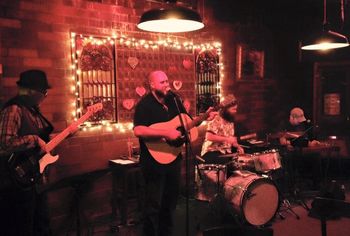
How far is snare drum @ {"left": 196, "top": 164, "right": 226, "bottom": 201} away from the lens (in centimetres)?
487

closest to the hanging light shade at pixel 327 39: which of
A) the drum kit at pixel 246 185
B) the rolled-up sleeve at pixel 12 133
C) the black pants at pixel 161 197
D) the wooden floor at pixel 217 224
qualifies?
the drum kit at pixel 246 185

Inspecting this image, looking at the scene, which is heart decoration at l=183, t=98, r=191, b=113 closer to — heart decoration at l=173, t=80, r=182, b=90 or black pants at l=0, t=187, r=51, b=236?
heart decoration at l=173, t=80, r=182, b=90

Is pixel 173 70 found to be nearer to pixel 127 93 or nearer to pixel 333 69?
A: pixel 127 93

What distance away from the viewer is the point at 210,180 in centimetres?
490

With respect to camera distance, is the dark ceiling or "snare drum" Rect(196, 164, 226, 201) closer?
"snare drum" Rect(196, 164, 226, 201)

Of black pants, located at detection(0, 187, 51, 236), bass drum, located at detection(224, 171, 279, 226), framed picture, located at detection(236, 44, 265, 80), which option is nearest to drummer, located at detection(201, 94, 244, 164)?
bass drum, located at detection(224, 171, 279, 226)

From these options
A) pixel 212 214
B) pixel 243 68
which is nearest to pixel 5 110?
pixel 212 214

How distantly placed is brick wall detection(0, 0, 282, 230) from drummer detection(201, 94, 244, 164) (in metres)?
1.17

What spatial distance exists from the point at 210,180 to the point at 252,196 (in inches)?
22.3

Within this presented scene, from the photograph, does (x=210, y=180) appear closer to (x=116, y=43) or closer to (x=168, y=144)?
(x=168, y=144)

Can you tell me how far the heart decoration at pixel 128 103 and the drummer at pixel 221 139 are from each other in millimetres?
1179

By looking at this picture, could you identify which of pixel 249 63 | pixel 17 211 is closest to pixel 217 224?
pixel 17 211

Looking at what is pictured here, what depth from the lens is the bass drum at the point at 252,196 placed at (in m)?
4.58

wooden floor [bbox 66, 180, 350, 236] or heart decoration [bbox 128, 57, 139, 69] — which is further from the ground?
heart decoration [bbox 128, 57, 139, 69]
